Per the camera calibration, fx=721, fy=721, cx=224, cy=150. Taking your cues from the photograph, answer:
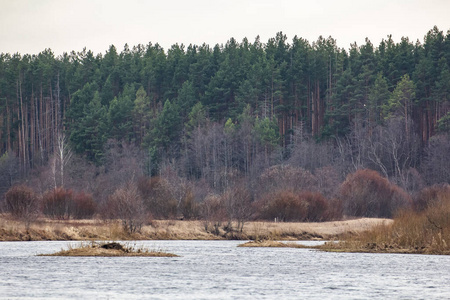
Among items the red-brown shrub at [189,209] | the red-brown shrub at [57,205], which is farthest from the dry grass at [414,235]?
the red-brown shrub at [57,205]

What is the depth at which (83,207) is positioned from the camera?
2982 inches

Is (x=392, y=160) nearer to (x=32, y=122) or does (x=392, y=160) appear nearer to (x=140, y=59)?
(x=140, y=59)

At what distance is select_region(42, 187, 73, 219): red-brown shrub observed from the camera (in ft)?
243

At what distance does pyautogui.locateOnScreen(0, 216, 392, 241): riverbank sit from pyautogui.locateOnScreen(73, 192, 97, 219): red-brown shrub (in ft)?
18.1

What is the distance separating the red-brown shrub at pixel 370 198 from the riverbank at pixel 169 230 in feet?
26.6

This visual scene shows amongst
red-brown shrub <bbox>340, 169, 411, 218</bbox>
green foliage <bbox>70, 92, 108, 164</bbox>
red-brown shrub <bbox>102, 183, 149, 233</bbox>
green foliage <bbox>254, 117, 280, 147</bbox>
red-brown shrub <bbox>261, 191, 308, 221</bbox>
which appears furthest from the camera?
green foliage <bbox>70, 92, 108, 164</bbox>

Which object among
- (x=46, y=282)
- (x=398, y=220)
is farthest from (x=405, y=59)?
(x=46, y=282)

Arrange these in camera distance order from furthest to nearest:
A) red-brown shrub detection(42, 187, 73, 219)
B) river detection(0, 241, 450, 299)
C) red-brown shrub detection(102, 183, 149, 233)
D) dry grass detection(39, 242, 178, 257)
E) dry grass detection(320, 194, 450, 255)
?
red-brown shrub detection(42, 187, 73, 219) < red-brown shrub detection(102, 183, 149, 233) < dry grass detection(320, 194, 450, 255) < dry grass detection(39, 242, 178, 257) < river detection(0, 241, 450, 299)

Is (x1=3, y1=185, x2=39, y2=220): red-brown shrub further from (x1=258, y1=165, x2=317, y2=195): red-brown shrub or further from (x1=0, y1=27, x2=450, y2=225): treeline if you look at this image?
(x1=258, y1=165, x2=317, y2=195): red-brown shrub

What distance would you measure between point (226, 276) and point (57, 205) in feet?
144

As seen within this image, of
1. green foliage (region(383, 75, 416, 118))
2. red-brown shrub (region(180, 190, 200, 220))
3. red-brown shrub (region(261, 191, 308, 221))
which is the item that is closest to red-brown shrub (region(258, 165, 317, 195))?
red-brown shrub (region(261, 191, 308, 221))

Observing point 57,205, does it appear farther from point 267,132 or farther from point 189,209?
point 267,132

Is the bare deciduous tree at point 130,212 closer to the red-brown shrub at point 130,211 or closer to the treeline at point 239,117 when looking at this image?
the red-brown shrub at point 130,211

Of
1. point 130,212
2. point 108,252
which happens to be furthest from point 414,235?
point 130,212
